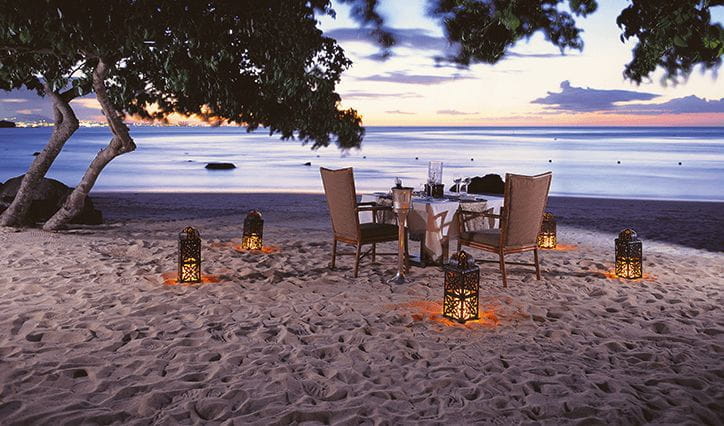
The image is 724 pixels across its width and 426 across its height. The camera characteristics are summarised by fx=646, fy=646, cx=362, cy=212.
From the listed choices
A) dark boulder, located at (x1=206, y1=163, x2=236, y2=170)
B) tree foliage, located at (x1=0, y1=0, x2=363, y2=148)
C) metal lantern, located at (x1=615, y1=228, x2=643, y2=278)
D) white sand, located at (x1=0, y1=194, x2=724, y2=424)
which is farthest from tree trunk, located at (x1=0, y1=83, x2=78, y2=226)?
dark boulder, located at (x1=206, y1=163, x2=236, y2=170)

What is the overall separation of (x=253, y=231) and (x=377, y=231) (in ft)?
5.39

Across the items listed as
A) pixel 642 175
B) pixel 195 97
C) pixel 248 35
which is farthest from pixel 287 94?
pixel 642 175

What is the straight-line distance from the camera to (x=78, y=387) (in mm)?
3156

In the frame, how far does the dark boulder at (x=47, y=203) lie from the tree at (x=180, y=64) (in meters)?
0.67

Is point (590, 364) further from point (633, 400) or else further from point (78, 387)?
point (78, 387)

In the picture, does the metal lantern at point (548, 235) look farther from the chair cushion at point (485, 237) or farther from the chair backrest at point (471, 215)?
the chair cushion at point (485, 237)

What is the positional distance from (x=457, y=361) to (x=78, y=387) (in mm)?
1970

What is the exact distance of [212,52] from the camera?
5594 mm

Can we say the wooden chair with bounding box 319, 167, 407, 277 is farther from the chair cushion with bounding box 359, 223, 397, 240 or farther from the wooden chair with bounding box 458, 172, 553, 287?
the wooden chair with bounding box 458, 172, 553, 287

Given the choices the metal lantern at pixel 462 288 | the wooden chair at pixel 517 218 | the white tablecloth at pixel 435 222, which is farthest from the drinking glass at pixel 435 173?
the metal lantern at pixel 462 288

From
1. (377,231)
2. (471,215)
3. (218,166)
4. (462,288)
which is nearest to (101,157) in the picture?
(377,231)

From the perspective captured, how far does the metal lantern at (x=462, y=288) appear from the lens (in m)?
4.30

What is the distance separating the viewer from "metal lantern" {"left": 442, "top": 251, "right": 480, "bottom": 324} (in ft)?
14.1

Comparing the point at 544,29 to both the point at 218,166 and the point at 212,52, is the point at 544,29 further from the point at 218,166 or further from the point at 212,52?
the point at 218,166
